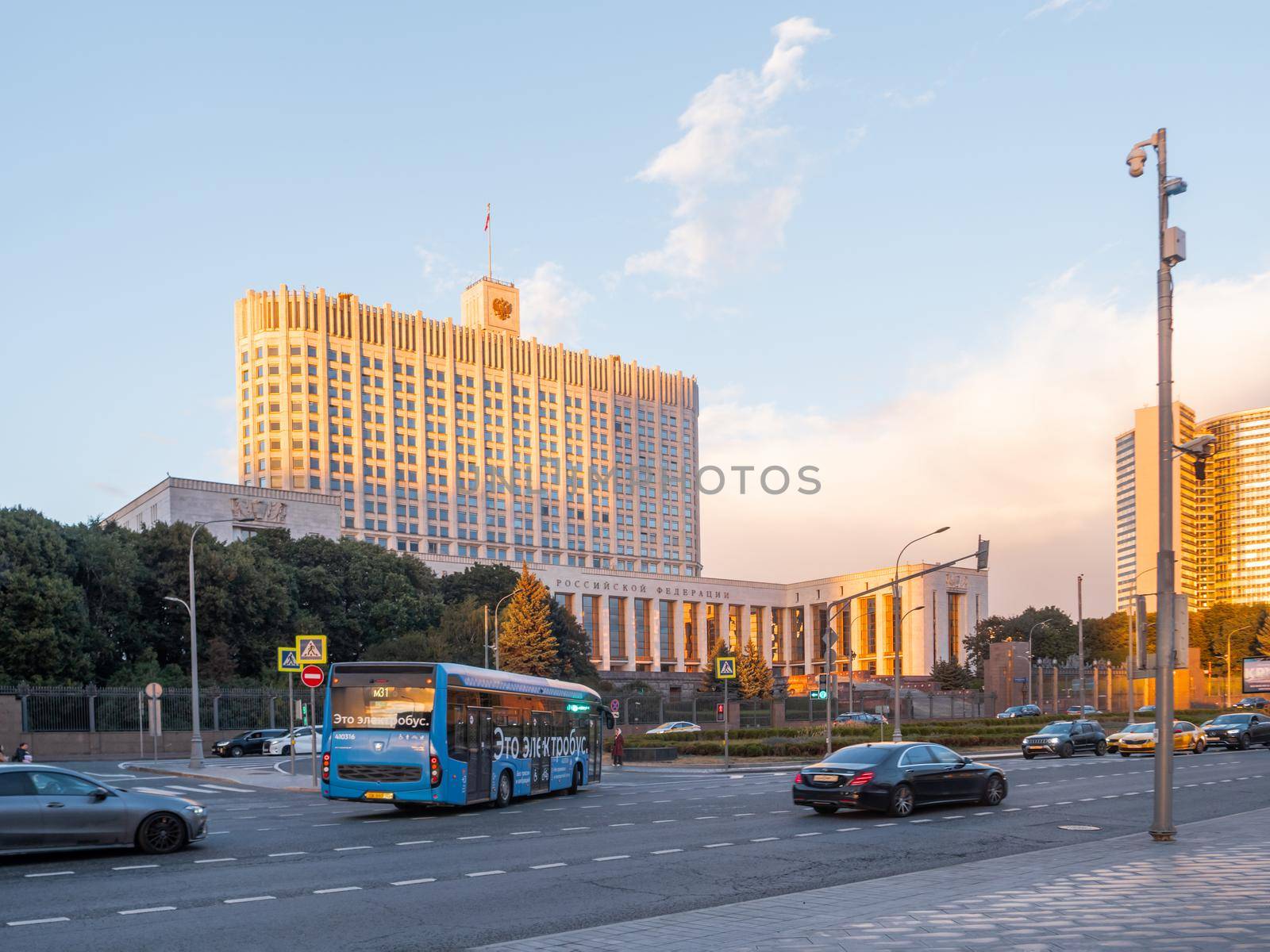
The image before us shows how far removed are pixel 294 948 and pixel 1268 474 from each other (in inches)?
4799

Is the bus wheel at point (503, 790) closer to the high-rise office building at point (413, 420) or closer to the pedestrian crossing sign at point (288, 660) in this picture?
the pedestrian crossing sign at point (288, 660)

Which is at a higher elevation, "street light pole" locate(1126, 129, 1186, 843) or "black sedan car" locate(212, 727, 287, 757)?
"street light pole" locate(1126, 129, 1186, 843)

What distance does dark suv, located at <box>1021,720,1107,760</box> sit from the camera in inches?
1847

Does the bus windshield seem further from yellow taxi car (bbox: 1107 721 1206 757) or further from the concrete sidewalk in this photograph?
yellow taxi car (bbox: 1107 721 1206 757)

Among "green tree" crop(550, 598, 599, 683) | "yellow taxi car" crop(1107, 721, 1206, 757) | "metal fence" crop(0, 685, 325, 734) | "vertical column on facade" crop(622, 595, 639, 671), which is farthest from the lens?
"vertical column on facade" crop(622, 595, 639, 671)

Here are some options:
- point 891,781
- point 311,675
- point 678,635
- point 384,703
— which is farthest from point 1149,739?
point 678,635

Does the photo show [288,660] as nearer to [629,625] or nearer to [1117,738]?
[1117,738]

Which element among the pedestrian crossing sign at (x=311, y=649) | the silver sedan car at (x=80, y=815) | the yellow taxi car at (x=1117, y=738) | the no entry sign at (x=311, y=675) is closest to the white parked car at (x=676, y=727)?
the yellow taxi car at (x=1117, y=738)

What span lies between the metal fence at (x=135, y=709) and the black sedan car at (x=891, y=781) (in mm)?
32435

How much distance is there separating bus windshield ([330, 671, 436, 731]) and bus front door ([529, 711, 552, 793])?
516 cm

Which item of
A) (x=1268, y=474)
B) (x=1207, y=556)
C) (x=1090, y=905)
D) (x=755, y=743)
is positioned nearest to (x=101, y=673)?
(x=755, y=743)

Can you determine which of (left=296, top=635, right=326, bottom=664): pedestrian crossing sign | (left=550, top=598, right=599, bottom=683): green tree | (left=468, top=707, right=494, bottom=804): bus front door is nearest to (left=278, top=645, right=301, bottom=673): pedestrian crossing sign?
(left=296, top=635, right=326, bottom=664): pedestrian crossing sign

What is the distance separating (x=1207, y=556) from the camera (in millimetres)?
172375

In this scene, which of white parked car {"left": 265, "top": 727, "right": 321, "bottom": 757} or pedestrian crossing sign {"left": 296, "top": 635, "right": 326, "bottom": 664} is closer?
pedestrian crossing sign {"left": 296, "top": 635, "right": 326, "bottom": 664}
